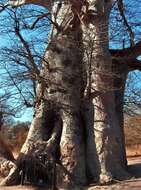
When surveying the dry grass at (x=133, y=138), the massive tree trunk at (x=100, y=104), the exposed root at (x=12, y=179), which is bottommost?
the exposed root at (x=12, y=179)

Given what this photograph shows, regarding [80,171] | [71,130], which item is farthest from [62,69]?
[80,171]

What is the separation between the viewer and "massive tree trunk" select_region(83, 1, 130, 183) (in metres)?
13.7

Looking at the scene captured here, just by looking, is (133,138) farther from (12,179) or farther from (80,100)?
(12,179)

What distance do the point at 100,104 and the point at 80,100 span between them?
2.67 ft

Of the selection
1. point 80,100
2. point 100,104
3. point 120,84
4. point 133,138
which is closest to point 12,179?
point 80,100

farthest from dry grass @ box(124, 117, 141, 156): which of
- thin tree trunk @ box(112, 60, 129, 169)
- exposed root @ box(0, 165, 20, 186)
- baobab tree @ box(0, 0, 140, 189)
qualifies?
exposed root @ box(0, 165, 20, 186)

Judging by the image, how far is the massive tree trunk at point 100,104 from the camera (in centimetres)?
1373

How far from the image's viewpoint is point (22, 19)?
46.4ft

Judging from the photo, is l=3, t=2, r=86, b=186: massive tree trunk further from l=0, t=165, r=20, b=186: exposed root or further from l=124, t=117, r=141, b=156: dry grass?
l=124, t=117, r=141, b=156: dry grass

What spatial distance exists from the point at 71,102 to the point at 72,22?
7.08 ft

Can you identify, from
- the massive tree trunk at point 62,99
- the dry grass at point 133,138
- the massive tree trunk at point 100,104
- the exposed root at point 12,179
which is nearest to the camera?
the exposed root at point 12,179

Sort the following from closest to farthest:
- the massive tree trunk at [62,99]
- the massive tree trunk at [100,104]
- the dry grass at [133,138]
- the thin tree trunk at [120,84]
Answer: the massive tree trunk at [100,104], the massive tree trunk at [62,99], the thin tree trunk at [120,84], the dry grass at [133,138]

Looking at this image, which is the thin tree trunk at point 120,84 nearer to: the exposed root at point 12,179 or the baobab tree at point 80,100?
the baobab tree at point 80,100

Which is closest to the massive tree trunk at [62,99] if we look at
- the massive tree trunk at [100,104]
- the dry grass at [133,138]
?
the massive tree trunk at [100,104]
